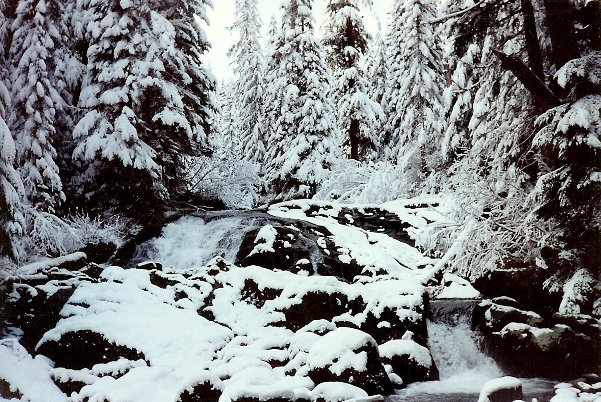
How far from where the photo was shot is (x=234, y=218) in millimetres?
16094

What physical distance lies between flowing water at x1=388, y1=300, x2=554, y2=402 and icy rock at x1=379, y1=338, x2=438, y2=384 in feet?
0.61

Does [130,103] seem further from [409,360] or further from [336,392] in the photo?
[336,392]

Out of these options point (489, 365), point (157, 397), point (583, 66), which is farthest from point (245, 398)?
point (583, 66)

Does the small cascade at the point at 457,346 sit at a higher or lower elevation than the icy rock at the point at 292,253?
lower

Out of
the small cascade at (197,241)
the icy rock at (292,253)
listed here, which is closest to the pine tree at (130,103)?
the small cascade at (197,241)

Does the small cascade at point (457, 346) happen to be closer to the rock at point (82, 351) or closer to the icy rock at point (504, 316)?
the icy rock at point (504, 316)

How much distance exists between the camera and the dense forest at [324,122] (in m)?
8.69

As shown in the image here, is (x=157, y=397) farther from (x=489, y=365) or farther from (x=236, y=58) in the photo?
(x=236, y=58)

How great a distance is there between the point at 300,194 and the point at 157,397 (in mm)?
17842

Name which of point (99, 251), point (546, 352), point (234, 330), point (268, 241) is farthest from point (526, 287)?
point (99, 251)

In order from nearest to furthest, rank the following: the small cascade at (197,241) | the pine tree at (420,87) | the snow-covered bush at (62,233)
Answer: the snow-covered bush at (62,233) < the small cascade at (197,241) < the pine tree at (420,87)

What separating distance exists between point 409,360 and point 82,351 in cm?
627

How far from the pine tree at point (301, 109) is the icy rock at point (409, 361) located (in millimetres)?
14928

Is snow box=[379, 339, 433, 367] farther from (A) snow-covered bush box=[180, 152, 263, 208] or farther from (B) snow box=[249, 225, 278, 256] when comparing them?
(A) snow-covered bush box=[180, 152, 263, 208]
